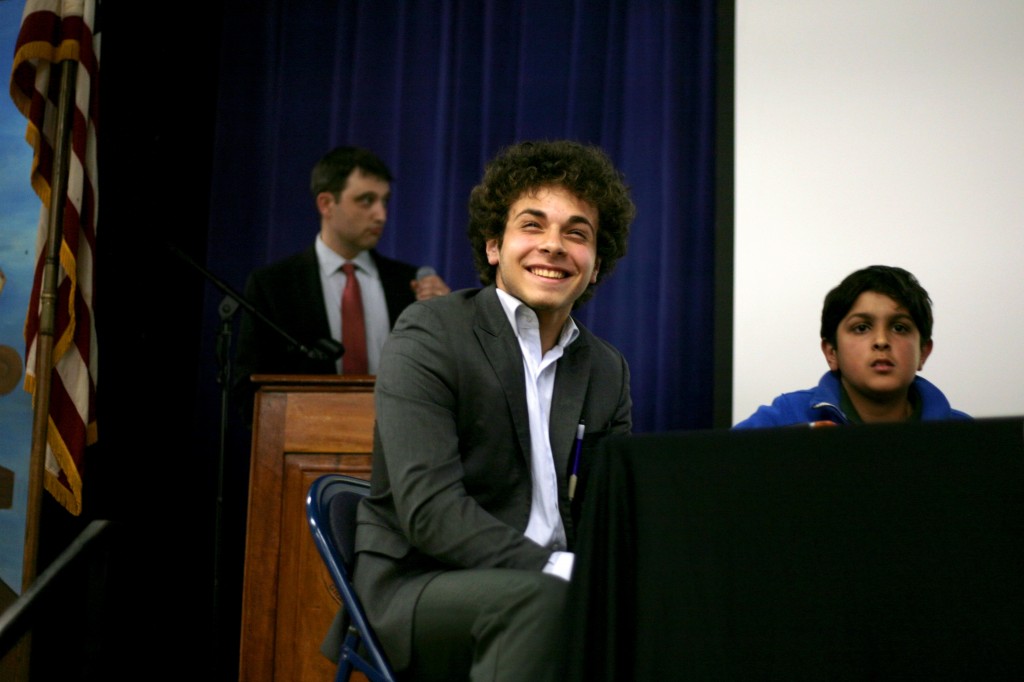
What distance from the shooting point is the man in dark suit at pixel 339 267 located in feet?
13.2

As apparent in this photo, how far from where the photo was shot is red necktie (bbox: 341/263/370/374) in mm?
3980

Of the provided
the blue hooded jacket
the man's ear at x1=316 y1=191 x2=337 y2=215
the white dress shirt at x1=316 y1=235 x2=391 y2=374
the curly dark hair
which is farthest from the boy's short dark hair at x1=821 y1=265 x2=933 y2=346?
the man's ear at x1=316 y1=191 x2=337 y2=215

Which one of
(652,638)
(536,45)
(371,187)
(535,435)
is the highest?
(536,45)

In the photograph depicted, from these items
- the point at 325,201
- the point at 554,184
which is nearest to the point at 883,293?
the point at 554,184

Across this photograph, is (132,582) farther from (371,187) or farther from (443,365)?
(443,365)

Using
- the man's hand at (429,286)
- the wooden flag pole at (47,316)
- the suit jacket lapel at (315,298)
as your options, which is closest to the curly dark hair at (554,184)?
the wooden flag pole at (47,316)

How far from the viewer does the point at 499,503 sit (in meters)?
1.76

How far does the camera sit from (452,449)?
1.69 meters

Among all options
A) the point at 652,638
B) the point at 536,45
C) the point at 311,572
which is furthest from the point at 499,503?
the point at 536,45

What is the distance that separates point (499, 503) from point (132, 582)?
2384 mm

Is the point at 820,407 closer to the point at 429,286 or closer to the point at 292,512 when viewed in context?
the point at 292,512

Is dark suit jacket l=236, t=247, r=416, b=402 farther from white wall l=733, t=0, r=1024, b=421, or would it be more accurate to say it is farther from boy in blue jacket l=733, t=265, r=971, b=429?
boy in blue jacket l=733, t=265, r=971, b=429

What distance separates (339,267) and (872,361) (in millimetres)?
2405

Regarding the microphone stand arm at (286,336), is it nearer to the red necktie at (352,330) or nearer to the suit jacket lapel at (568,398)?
the red necktie at (352,330)
